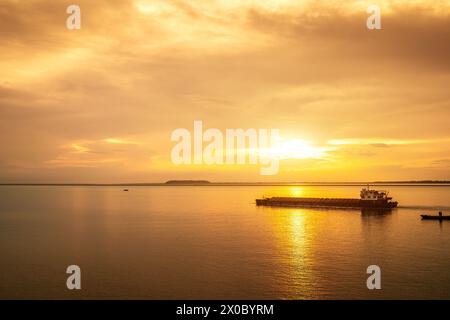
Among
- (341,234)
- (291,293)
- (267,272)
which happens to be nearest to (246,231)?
(341,234)

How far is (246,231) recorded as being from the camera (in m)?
78.4

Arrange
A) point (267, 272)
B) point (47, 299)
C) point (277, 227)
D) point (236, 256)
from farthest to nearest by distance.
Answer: point (277, 227) → point (236, 256) → point (267, 272) → point (47, 299)

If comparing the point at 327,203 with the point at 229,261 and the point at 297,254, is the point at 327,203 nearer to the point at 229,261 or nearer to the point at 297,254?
the point at 297,254

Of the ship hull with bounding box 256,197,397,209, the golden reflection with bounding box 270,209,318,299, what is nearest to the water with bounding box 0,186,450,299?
the golden reflection with bounding box 270,209,318,299

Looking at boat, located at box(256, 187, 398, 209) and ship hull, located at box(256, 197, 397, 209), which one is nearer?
ship hull, located at box(256, 197, 397, 209)

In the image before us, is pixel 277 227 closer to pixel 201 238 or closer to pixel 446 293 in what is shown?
pixel 201 238

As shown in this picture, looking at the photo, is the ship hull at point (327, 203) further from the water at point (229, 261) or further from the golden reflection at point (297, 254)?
the golden reflection at point (297, 254)

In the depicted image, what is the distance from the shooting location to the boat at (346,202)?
121 m

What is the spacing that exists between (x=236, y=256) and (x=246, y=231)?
2587 centimetres

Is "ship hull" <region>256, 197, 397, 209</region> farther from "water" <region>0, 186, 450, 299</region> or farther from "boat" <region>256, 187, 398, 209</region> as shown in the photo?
"water" <region>0, 186, 450, 299</region>

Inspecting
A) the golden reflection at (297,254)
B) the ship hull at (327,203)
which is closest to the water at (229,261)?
the golden reflection at (297,254)

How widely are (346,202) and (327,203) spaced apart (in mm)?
7435

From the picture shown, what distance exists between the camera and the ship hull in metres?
121
